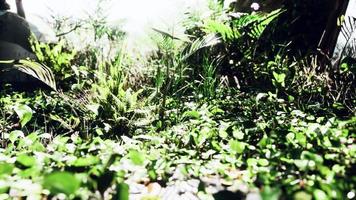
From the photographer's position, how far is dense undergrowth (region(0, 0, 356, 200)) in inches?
44.5

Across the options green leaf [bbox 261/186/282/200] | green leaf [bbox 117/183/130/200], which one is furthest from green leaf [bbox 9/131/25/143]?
green leaf [bbox 261/186/282/200]

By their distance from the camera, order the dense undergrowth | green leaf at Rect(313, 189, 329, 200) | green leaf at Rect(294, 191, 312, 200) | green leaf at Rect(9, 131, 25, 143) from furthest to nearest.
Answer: green leaf at Rect(9, 131, 25, 143)
the dense undergrowth
green leaf at Rect(313, 189, 329, 200)
green leaf at Rect(294, 191, 312, 200)

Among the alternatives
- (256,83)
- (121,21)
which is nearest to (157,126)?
(256,83)

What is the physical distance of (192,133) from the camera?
228cm

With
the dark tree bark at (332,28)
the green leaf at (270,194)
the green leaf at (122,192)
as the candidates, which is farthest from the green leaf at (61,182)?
the dark tree bark at (332,28)

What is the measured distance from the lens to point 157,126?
279cm

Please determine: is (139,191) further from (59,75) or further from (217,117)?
(59,75)

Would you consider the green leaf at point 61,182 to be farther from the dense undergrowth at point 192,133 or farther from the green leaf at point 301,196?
the green leaf at point 301,196

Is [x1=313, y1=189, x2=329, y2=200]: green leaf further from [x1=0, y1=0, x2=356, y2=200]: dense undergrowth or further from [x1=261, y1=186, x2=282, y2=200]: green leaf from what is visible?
[x1=261, y1=186, x2=282, y2=200]: green leaf

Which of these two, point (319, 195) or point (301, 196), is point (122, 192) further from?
point (319, 195)

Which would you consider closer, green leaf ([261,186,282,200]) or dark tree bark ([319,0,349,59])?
green leaf ([261,186,282,200])

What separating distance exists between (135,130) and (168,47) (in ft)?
2.97

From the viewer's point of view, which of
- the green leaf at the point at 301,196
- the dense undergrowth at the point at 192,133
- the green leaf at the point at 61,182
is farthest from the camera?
the dense undergrowth at the point at 192,133

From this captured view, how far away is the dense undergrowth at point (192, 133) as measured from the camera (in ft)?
3.71
